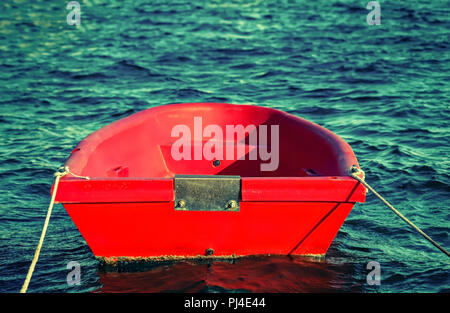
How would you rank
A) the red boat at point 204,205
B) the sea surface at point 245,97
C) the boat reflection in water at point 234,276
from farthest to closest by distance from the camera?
the sea surface at point 245,97 < the boat reflection in water at point 234,276 < the red boat at point 204,205

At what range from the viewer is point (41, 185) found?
19.5ft

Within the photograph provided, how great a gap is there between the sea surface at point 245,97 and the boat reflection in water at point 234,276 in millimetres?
13

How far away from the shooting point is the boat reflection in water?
4.01 m

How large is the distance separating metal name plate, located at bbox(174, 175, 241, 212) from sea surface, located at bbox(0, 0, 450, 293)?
0.54 meters

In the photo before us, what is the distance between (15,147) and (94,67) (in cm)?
345

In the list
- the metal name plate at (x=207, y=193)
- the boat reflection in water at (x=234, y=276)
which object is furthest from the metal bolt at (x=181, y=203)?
the boat reflection in water at (x=234, y=276)

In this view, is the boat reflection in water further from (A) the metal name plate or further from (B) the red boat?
(A) the metal name plate

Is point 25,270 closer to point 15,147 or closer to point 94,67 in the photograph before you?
point 15,147

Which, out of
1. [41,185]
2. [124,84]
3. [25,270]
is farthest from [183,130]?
[124,84]

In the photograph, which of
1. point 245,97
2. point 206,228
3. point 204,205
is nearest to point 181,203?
point 204,205

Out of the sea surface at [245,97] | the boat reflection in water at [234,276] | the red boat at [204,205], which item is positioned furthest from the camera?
the sea surface at [245,97]

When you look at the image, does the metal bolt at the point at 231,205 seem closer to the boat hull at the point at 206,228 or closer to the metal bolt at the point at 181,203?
the boat hull at the point at 206,228

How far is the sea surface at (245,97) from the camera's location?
425cm

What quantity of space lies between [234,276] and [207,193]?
656mm
